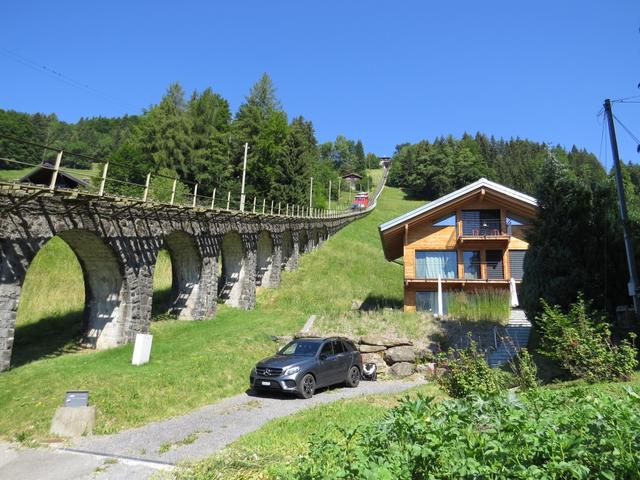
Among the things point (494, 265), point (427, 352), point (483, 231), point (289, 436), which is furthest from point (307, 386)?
point (494, 265)

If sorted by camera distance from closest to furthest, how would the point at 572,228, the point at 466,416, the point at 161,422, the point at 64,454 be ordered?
the point at 466,416, the point at 64,454, the point at 161,422, the point at 572,228

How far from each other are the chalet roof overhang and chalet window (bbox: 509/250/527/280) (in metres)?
2.44

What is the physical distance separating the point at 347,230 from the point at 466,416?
191ft

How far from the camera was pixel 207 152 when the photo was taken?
5447cm

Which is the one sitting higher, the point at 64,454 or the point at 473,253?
the point at 473,253

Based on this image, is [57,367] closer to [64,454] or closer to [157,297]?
[64,454]

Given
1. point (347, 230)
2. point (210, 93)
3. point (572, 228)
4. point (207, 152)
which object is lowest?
point (572, 228)

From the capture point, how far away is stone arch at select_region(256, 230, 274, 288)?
3431cm

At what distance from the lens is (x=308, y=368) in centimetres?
1295

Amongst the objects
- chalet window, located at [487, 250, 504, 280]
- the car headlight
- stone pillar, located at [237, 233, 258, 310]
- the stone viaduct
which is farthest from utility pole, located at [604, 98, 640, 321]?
stone pillar, located at [237, 233, 258, 310]

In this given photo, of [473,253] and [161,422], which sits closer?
[161,422]

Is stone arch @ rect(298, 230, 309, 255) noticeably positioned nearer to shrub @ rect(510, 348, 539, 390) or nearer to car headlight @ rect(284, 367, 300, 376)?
car headlight @ rect(284, 367, 300, 376)

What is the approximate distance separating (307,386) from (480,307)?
12.8 metres

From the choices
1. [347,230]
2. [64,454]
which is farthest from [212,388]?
[347,230]
